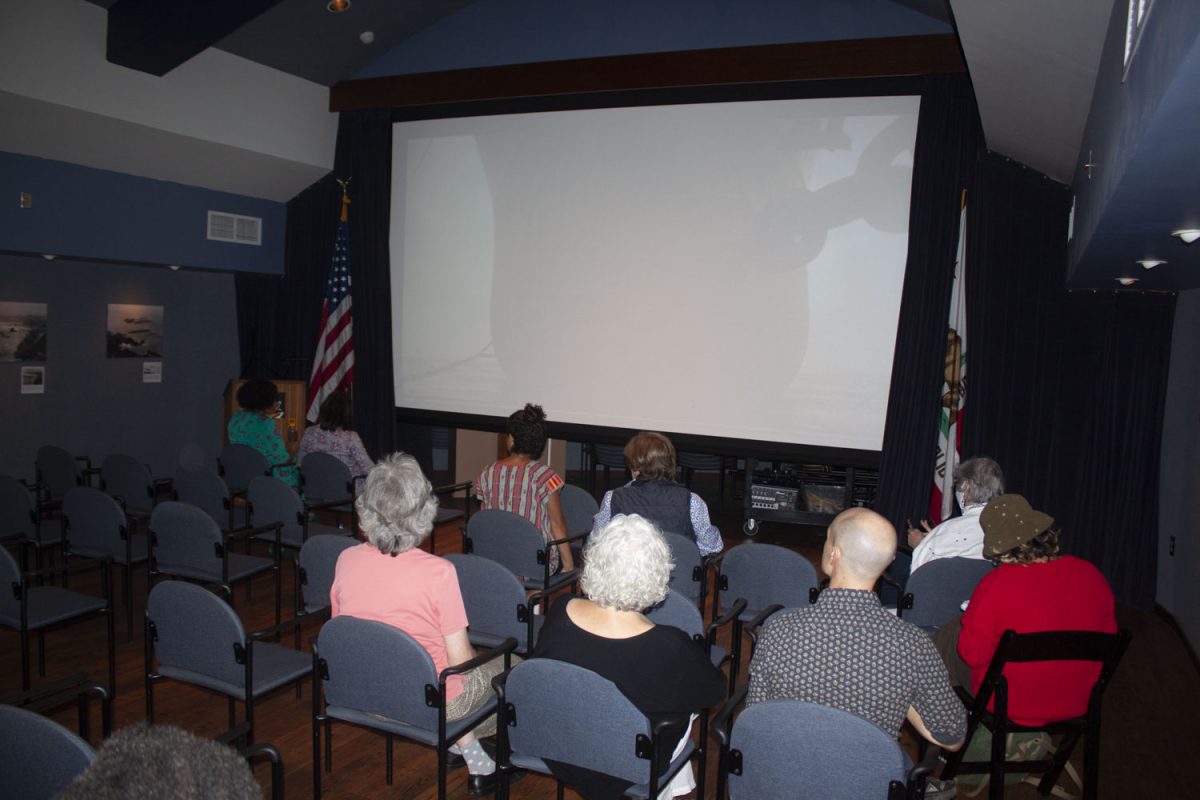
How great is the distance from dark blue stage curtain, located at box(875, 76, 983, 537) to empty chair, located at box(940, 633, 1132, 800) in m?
3.13

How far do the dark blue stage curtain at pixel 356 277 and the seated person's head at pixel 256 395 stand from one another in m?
2.01

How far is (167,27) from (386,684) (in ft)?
17.6

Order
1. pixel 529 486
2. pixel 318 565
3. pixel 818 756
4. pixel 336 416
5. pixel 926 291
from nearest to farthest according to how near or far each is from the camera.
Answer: pixel 818 756
pixel 318 565
pixel 529 486
pixel 926 291
pixel 336 416

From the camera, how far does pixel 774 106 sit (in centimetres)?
624

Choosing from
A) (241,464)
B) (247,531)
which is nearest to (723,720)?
(247,531)

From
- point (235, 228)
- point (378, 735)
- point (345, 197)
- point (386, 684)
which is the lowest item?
point (378, 735)

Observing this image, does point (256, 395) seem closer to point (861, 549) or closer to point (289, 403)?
point (289, 403)

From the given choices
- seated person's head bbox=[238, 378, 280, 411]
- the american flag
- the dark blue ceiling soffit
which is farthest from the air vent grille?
seated person's head bbox=[238, 378, 280, 411]

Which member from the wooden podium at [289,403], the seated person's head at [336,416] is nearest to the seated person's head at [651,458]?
the seated person's head at [336,416]

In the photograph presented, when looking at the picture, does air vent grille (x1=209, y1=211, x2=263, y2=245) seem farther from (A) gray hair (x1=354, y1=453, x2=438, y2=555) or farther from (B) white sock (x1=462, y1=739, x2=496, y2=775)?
(B) white sock (x1=462, y1=739, x2=496, y2=775)

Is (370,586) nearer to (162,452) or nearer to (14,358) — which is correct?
(14,358)

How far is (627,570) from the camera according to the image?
7.28ft

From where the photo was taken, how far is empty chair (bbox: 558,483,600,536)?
4.87 metres

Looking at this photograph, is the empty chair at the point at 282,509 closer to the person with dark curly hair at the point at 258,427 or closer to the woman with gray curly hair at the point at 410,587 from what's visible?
the person with dark curly hair at the point at 258,427
